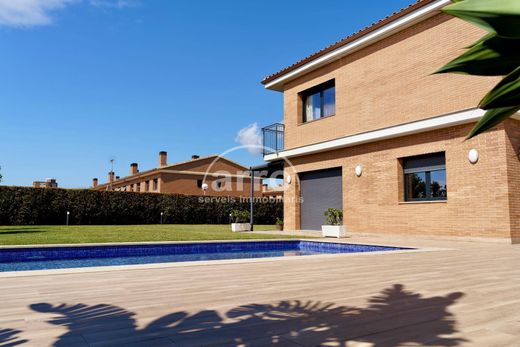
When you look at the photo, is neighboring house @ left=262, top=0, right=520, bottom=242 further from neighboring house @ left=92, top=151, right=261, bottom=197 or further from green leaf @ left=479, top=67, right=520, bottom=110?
neighboring house @ left=92, top=151, right=261, bottom=197

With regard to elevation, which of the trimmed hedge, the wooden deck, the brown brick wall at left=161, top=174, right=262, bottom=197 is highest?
the brown brick wall at left=161, top=174, right=262, bottom=197

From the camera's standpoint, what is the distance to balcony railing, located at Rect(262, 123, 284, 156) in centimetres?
1981

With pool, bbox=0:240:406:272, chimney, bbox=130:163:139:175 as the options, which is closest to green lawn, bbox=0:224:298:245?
pool, bbox=0:240:406:272

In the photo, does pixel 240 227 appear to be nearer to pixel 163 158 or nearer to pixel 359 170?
pixel 359 170

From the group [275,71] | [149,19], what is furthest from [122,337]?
[275,71]

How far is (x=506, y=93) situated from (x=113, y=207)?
2721 centimetres

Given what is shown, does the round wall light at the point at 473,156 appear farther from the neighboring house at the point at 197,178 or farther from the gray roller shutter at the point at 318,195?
the neighboring house at the point at 197,178

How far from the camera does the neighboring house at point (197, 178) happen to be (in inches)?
1581

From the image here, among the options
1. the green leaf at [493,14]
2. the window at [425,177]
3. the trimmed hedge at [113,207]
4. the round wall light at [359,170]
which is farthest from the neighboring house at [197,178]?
the green leaf at [493,14]

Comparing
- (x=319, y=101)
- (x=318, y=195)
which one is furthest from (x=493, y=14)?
(x=319, y=101)

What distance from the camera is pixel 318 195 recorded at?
17922mm

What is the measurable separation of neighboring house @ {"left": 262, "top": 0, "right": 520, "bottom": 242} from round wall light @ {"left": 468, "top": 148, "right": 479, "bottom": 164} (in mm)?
115

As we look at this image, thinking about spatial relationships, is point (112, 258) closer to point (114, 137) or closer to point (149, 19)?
point (149, 19)

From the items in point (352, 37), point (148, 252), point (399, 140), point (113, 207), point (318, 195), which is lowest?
point (148, 252)
